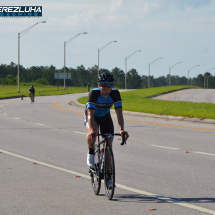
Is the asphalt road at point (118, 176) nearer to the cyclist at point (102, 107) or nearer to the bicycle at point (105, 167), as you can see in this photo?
the bicycle at point (105, 167)

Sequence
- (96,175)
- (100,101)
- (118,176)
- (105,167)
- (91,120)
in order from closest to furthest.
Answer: (105,167) → (91,120) → (100,101) → (96,175) → (118,176)

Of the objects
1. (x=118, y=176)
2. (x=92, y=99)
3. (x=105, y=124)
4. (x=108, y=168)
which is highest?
(x=92, y=99)

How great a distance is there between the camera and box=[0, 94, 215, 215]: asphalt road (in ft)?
18.0

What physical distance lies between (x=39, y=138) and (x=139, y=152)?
4.07m

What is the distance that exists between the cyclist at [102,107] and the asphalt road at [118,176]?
0.60 metres

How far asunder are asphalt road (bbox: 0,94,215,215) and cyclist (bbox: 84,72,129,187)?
60 centimetres

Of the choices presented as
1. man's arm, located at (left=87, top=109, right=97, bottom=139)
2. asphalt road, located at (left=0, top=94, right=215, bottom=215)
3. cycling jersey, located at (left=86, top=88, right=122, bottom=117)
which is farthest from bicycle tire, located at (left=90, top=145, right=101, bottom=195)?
cycling jersey, located at (left=86, top=88, right=122, bottom=117)

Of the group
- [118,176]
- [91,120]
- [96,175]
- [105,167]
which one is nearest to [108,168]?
[105,167]

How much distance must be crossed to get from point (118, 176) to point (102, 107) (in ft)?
6.28

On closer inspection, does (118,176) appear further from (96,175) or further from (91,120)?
(91,120)

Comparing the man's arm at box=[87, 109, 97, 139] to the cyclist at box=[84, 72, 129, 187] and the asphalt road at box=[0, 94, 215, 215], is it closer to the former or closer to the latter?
the cyclist at box=[84, 72, 129, 187]

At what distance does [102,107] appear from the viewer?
605 centimetres

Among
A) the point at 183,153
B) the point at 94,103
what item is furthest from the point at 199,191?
the point at 183,153

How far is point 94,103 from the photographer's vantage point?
A: 5.94m
